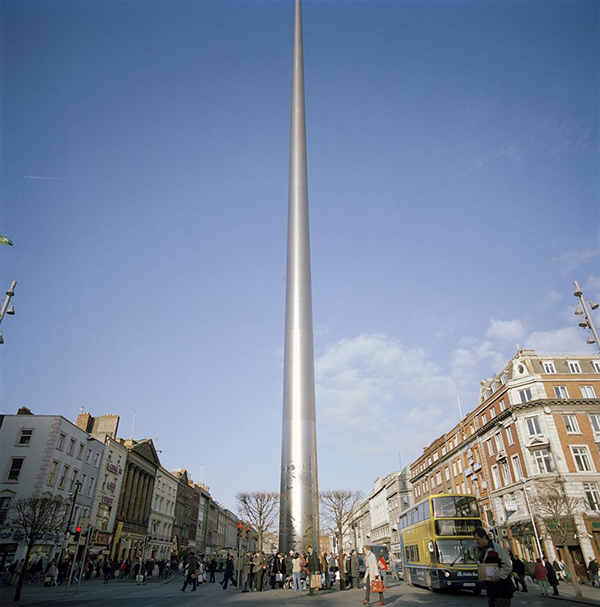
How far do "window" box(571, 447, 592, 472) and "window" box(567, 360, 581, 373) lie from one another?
959cm

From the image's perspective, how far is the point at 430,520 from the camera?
2275cm

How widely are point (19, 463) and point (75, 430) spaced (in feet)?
22.2

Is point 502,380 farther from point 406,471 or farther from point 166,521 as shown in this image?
point 166,521

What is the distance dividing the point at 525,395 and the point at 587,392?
21.0 feet

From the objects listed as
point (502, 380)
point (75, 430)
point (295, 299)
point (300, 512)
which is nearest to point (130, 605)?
point (300, 512)

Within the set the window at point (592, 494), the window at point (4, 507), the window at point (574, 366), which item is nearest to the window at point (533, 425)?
the window at point (592, 494)

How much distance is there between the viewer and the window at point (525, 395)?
48897 mm

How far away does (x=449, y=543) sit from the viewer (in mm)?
21906

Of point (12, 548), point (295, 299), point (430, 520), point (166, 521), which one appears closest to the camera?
point (430, 520)

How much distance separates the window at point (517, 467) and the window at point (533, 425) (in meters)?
3.19

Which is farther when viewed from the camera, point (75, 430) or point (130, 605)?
point (75, 430)

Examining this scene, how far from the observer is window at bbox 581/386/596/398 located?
48.2 meters

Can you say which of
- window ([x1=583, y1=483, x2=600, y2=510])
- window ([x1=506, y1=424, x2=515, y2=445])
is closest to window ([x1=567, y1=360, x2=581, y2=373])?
window ([x1=506, y1=424, x2=515, y2=445])

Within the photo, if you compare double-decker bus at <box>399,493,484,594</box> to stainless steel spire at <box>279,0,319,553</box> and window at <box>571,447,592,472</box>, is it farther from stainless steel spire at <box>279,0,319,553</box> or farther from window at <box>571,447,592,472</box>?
window at <box>571,447,592,472</box>
